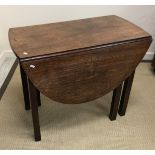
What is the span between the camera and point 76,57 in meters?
1.27

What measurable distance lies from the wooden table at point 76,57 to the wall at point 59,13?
759 millimetres

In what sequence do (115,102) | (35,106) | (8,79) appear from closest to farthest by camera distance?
(35,106) → (115,102) → (8,79)

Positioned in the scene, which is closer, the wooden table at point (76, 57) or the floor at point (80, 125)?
the wooden table at point (76, 57)

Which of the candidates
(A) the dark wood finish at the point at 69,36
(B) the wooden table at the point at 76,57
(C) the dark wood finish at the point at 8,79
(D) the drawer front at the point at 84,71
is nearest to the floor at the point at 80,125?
(C) the dark wood finish at the point at 8,79

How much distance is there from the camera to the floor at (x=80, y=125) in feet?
5.07

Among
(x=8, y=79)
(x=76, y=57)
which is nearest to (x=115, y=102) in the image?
(x=76, y=57)

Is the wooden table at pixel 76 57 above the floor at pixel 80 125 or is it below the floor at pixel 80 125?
above

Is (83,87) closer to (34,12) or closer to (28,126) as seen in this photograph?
(28,126)

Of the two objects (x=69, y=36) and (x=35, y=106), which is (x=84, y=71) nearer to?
(x=69, y=36)

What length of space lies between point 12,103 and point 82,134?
2.21ft

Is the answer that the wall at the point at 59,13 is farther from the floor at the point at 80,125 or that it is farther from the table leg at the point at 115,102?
the table leg at the point at 115,102

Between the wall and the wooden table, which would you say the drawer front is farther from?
the wall

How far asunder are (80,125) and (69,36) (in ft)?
2.25
